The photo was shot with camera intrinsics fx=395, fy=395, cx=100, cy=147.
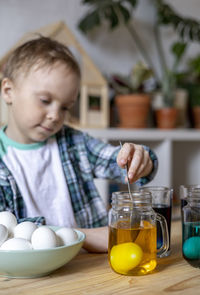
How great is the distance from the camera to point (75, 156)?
4.45ft

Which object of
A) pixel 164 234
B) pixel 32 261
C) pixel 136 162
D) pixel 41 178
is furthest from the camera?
pixel 41 178

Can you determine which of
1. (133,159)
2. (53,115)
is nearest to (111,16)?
(53,115)

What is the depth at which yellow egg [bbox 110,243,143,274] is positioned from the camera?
693 millimetres

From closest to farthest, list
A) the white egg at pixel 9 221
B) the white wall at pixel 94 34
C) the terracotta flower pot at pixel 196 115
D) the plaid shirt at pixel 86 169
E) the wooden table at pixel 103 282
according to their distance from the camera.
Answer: the wooden table at pixel 103 282, the white egg at pixel 9 221, the plaid shirt at pixel 86 169, the white wall at pixel 94 34, the terracotta flower pot at pixel 196 115

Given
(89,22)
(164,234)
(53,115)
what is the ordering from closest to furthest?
(164,234)
(53,115)
(89,22)

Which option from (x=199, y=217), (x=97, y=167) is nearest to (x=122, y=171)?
(x=97, y=167)

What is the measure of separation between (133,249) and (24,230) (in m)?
0.20

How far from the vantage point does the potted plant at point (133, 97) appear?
7.97 feet

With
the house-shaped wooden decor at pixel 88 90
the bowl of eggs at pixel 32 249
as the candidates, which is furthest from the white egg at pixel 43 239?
the house-shaped wooden decor at pixel 88 90

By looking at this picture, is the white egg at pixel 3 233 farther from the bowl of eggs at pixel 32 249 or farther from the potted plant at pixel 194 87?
the potted plant at pixel 194 87

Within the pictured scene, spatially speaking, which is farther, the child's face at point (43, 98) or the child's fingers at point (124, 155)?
the child's face at point (43, 98)

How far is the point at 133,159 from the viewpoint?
0.96m

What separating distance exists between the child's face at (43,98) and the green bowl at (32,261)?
21.9 inches

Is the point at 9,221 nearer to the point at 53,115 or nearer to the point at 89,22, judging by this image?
the point at 53,115
